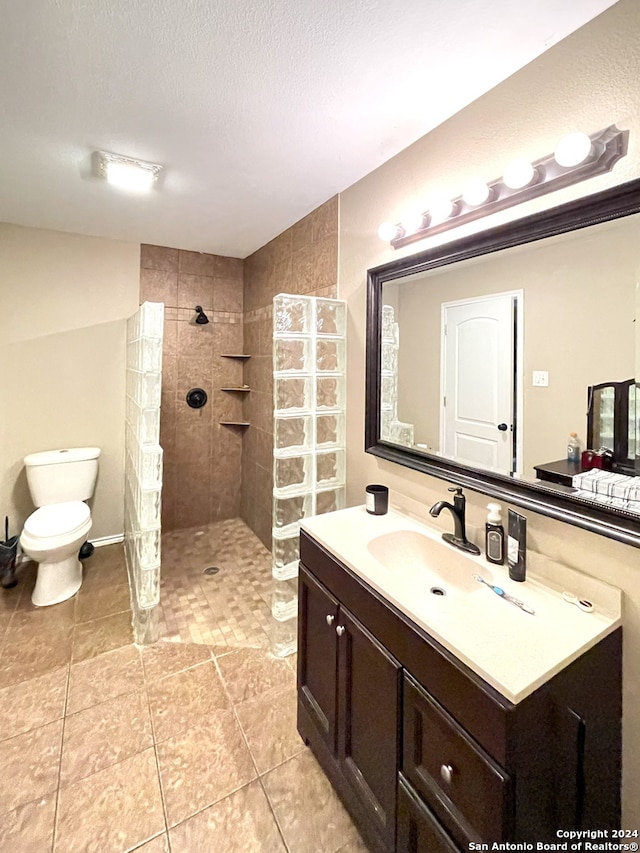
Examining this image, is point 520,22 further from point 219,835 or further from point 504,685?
point 219,835

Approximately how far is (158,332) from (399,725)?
70.6 inches

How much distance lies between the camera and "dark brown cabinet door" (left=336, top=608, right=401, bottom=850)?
102cm

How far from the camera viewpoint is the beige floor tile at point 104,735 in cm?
140

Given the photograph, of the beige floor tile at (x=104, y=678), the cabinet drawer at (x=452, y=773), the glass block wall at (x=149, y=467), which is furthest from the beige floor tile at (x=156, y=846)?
the glass block wall at (x=149, y=467)

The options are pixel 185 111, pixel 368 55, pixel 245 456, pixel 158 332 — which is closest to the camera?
pixel 368 55

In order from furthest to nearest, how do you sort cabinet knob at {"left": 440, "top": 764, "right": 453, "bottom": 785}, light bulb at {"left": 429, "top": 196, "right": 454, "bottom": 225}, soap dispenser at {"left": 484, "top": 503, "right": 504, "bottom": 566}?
light bulb at {"left": 429, "top": 196, "right": 454, "bottom": 225}
soap dispenser at {"left": 484, "top": 503, "right": 504, "bottom": 566}
cabinet knob at {"left": 440, "top": 764, "right": 453, "bottom": 785}

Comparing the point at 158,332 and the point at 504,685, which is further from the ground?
the point at 158,332

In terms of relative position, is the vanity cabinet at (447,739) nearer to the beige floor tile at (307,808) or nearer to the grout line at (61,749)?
the beige floor tile at (307,808)

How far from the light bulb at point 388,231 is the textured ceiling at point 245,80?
0.32 meters

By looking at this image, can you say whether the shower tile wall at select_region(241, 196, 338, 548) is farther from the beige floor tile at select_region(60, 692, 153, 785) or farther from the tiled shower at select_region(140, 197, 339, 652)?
the beige floor tile at select_region(60, 692, 153, 785)

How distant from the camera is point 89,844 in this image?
3.84ft

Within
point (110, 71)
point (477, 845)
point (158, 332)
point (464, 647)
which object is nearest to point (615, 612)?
point (464, 647)

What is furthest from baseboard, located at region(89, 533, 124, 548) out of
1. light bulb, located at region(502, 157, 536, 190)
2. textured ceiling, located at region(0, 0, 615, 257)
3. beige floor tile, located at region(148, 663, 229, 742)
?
light bulb, located at region(502, 157, 536, 190)

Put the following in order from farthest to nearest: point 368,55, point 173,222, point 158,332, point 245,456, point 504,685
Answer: point 245,456
point 173,222
point 158,332
point 368,55
point 504,685
